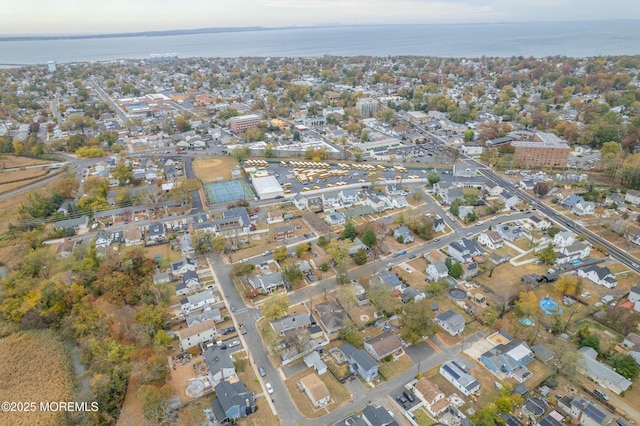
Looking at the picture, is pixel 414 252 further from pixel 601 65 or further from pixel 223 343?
pixel 601 65

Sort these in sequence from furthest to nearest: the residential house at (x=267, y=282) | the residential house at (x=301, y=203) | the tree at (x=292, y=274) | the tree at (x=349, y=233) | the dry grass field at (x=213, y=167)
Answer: the dry grass field at (x=213, y=167) → the residential house at (x=301, y=203) → the tree at (x=349, y=233) → the tree at (x=292, y=274) → the residential house at (x=267, y=282)

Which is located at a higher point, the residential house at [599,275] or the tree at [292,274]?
the tree at [292,274]

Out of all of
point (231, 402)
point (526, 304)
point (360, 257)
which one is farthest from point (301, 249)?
point (526, 304)

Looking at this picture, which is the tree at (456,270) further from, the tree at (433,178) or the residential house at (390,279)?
the tree at (433,178)

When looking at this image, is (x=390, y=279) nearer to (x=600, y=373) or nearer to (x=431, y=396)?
(x=431, y=396)

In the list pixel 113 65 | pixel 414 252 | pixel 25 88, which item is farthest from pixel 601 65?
pixel 113 65

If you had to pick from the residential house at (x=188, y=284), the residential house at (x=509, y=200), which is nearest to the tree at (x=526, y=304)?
the residential house at (x=509, y=200)
